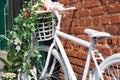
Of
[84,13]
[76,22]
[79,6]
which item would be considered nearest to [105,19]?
[84,13]

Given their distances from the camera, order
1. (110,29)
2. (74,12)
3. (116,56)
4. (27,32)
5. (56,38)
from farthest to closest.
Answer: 1. (74,12)
2. (27,32)
3. (56,38)
4. (110,29)
5. (116,56)

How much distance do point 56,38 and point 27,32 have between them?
447 mm

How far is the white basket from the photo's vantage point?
3.79 metres

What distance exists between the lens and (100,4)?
3607 millimetres

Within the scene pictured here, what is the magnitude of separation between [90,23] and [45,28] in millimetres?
495

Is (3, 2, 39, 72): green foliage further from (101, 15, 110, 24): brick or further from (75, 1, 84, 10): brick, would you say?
(101, 15, 110, 24): brick

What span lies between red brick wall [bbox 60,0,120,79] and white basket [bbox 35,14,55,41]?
0.40 m

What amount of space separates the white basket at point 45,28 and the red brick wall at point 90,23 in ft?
1.31

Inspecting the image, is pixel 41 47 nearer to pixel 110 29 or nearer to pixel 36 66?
pixel 36 66

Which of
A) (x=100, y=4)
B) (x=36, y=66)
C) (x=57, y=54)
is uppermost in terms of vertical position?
(x=100, y=4)

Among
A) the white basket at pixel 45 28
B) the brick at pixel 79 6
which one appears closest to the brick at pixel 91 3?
the brick at pixel 79 6

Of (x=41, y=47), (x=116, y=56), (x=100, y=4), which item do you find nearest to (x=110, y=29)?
(x=100, y=4)

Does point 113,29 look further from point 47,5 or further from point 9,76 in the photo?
point 9,76

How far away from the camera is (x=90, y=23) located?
12.6ft
